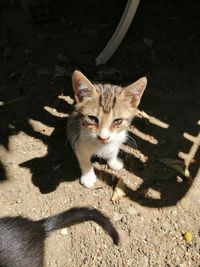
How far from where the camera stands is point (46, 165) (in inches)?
155

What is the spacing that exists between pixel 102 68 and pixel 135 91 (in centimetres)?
171

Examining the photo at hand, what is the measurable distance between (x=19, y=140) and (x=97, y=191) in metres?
1.06

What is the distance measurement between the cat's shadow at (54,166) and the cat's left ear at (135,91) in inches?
44.3

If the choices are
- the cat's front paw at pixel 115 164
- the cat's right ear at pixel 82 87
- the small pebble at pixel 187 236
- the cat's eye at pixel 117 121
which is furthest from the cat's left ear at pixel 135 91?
the small pebble at pixel 187 236

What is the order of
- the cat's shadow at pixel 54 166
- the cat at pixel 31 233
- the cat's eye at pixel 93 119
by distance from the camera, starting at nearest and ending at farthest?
the cat at pixel 31 233 → the cat's eye at pixel 93 119 → the cat's shadow at pixel 54 166

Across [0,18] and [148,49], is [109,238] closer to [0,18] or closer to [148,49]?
[148,49]

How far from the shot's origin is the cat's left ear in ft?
9.75

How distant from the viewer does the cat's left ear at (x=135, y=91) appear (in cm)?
297

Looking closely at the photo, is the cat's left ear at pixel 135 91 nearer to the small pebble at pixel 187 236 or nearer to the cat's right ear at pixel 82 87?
the cat's right ear at pixel 82 87

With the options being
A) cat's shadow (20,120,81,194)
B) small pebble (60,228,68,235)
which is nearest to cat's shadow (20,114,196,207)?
cat's shadow (20,120,81,194)

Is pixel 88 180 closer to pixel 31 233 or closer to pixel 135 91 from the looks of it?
pixel 31 233

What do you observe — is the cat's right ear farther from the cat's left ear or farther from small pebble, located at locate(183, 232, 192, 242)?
small pebble, located at locate(183, 232, 192, 242)

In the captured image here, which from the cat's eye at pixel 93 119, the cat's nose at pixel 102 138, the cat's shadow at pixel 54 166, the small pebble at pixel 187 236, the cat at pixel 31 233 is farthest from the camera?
the cat's shadow at pixel 54 166

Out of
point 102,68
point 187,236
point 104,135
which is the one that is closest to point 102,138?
point 104,135
